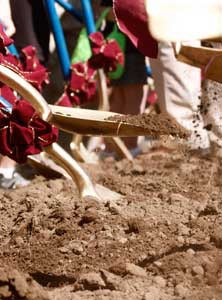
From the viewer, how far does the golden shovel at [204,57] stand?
1.67 m

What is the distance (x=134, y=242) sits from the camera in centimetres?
180

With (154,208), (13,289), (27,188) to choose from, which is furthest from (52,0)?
(13,289)

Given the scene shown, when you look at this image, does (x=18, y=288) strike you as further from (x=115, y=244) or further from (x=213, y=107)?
(x=213, y=107)

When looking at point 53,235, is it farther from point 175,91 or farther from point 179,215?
point 175,91

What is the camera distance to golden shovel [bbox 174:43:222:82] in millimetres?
1667

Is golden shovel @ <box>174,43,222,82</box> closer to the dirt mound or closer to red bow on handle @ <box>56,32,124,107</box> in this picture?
the dirt mound

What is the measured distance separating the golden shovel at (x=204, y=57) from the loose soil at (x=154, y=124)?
0.20m

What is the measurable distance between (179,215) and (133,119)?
0.97 ft

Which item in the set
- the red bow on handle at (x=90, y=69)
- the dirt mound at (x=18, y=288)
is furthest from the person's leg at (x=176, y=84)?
the dirt mound at (x=18, y=288)

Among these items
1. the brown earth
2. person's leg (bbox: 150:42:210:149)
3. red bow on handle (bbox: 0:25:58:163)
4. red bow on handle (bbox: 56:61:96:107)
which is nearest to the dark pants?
red bow on handle (bbox: 56:61:96:107)

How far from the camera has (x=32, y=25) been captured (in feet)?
10.5

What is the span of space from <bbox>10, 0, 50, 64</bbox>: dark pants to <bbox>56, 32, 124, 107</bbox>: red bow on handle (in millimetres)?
185

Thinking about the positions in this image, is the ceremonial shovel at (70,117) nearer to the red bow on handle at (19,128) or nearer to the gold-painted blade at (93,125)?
the gold-painted blade at (93,125)

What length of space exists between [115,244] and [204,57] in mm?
445
